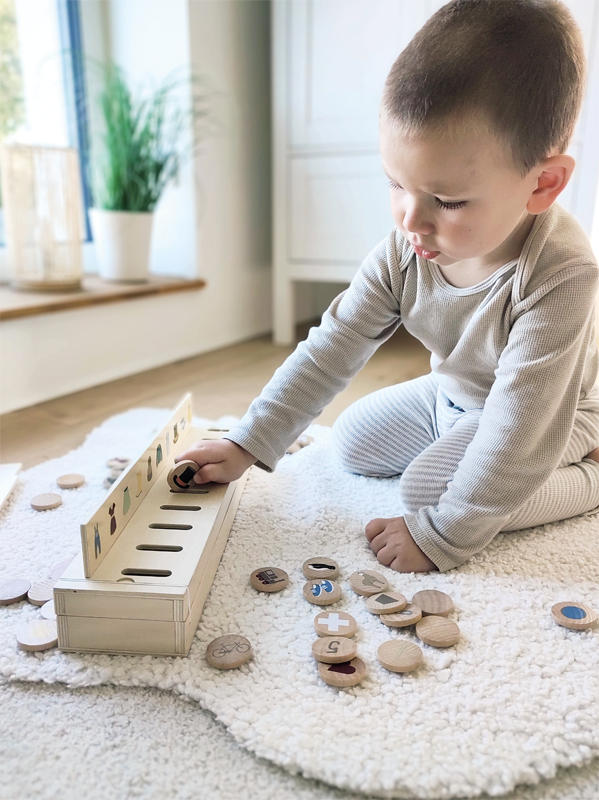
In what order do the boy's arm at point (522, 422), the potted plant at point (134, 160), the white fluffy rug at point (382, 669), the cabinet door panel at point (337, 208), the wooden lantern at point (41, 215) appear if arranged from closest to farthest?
1. the white fluffy rug at point (382, 669)
2. the boy's arm at point (522, 422)
3. the wooden lantern at point (41, 215)
4. the potted plant at point (134, 160)
5. the cabinet door panel at point (337, 208)

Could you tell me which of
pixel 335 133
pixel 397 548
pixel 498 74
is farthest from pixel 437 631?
pixel 335 133

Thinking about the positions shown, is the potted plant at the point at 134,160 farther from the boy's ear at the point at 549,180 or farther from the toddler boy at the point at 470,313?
the boy's ear at the point at 549,180

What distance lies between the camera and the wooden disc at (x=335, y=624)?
60cm

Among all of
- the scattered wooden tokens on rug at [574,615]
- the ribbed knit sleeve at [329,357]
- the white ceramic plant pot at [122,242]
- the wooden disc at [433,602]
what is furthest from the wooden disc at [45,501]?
the white ceramic plant pot at [122,242]

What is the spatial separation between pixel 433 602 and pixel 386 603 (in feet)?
0.16

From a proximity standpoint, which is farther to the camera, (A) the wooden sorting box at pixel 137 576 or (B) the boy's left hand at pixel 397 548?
(B) the boy's left hand at pixel 397 548

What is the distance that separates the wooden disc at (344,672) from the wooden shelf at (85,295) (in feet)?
3.15

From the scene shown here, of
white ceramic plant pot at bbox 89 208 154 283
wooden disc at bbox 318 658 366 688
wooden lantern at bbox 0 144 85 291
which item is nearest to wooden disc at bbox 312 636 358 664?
wooden disc at bbox 318 658 366 688

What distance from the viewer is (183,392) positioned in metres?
1.45

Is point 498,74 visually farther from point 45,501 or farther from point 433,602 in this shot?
point 45,501

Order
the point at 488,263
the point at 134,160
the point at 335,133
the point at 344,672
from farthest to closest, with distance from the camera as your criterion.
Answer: the point at 335,133 → the point at 134,160 → the point at 488,263 → the point at 344,672

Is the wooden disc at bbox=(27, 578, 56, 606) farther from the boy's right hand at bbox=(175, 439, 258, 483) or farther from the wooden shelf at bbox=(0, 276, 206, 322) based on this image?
the wooden shelf at bbox=(0, 276, 206, 322)

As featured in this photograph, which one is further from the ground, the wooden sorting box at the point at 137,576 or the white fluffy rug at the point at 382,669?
the wooden sorting box at the point at 137,576

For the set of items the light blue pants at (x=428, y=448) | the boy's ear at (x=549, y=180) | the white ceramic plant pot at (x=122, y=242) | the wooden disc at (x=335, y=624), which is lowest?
the wooden disc at (x=335, y=624)
